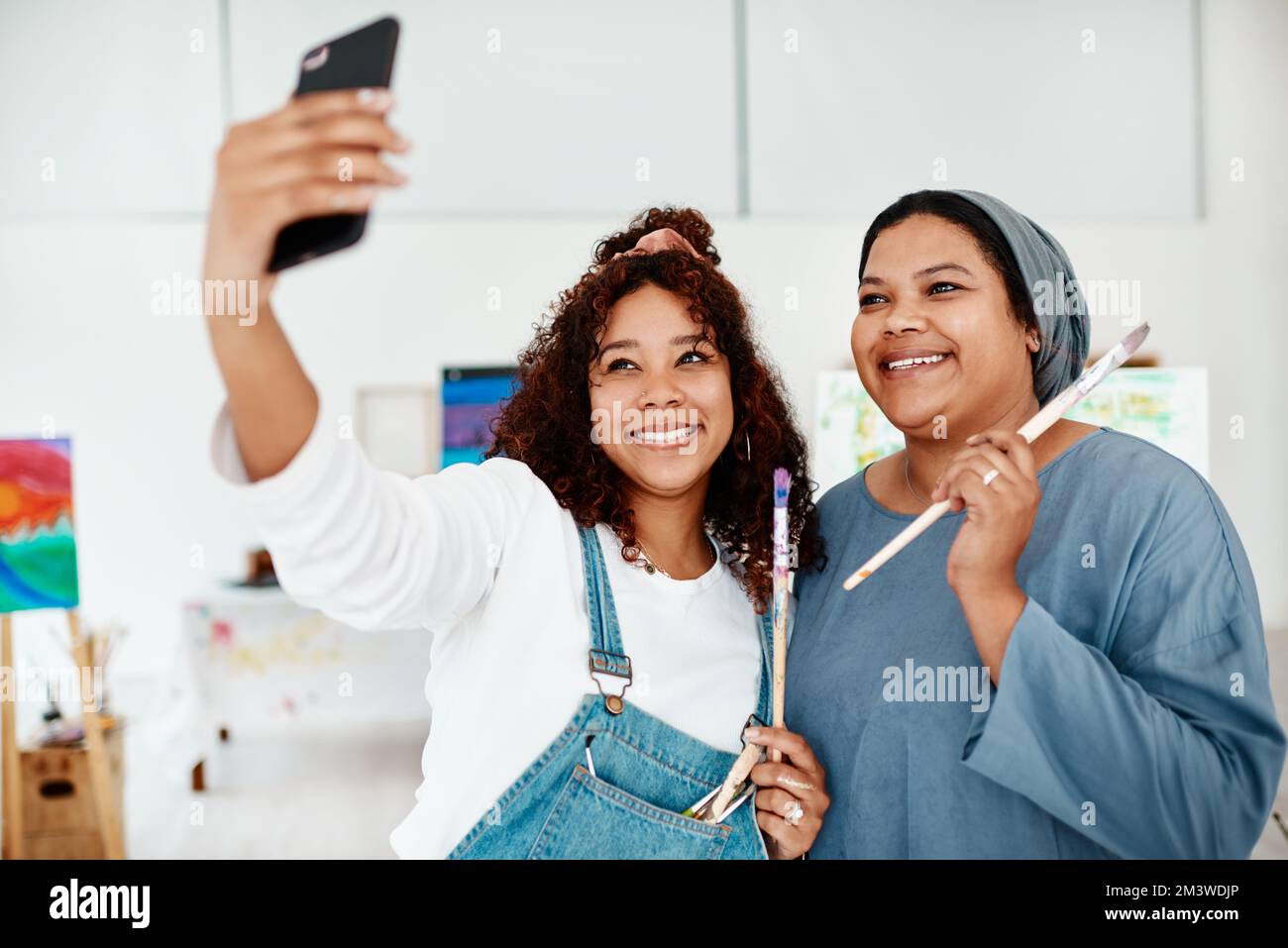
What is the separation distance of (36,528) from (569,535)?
5.62 ft

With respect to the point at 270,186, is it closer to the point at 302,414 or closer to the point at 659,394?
the point at 302,414

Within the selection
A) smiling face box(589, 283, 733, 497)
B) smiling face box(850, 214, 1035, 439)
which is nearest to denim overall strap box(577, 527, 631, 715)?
smiling face box(589, 283, 733, 497)

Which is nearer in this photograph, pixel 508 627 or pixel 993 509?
pixel 993 509

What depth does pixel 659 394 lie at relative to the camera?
3.69 feet

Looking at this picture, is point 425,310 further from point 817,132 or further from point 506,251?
point 817,132

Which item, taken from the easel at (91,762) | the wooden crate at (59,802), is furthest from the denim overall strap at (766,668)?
the wooden crate at (59,802)

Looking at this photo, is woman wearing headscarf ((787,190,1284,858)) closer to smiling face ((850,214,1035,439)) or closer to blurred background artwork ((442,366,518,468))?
smiling face ((850,214,1035,439))

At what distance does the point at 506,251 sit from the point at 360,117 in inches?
140

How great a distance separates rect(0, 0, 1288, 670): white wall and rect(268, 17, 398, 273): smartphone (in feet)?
10.8

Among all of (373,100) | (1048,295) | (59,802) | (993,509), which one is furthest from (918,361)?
(59,802)

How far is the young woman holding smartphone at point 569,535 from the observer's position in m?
0.70

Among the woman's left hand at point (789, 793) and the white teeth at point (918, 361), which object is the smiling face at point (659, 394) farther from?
the woman's left hand at point (789, 793)

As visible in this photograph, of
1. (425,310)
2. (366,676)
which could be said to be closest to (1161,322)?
(425,310)

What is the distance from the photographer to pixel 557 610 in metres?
1.04
